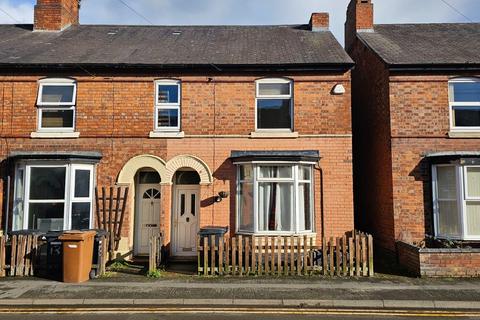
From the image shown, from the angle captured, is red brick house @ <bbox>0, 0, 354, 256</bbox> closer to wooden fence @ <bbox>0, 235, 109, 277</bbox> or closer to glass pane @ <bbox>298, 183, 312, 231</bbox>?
glass pane @ <bbox>298, 183, 312, 231</bbox>

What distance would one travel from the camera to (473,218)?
430 inches

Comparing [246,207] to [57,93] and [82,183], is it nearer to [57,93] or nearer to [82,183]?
[82,183]

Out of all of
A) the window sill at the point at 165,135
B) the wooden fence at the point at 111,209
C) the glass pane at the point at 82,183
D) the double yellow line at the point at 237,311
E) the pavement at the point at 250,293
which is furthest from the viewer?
the window sill at the point at 165,135

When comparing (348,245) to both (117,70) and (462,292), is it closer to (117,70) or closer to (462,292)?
(462,292)

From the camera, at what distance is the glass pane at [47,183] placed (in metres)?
11.4

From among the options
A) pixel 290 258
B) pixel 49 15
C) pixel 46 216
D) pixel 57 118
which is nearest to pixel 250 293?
pixel 290 258

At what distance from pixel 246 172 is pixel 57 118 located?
19.2 feet

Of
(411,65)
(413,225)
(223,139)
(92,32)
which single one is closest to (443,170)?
(413,225)

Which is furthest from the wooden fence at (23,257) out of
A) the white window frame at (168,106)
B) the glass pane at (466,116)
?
the glass pane at (466,116)

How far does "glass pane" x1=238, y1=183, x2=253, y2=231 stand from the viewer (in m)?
11.5

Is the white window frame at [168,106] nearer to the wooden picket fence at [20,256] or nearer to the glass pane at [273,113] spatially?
the glass pane at [273,113]

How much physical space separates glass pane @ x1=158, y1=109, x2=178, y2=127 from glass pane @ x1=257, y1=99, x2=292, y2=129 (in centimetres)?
250

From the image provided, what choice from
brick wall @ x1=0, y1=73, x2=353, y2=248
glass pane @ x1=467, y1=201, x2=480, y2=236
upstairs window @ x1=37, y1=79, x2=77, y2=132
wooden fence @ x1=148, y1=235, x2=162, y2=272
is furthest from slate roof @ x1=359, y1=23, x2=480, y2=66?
upstairs window @ x1=37, y1=79, x2=77, y2=132

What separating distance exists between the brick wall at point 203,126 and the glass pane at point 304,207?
28 centimetres
